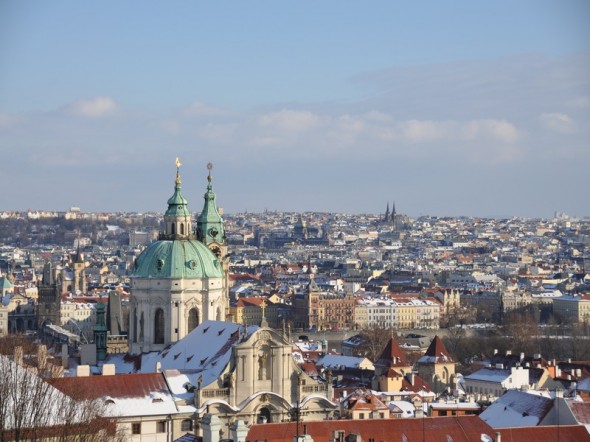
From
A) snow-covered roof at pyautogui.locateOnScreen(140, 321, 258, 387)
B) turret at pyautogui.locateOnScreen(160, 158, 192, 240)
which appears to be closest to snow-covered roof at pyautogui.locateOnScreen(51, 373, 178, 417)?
snow-covered roof at pyautogui.locateOnScreen(140, 321, 258, 387)

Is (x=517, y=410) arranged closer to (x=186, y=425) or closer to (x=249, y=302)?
(x=186, y=425)

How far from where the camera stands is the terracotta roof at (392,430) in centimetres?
4138

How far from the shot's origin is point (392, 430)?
4216 centimetres

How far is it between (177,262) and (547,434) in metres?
23.3

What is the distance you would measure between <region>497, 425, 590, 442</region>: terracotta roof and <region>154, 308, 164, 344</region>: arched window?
21.7m

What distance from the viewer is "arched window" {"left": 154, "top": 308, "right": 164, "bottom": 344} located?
201ft

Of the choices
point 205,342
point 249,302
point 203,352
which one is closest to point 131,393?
point 203,352

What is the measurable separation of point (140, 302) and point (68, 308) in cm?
Result: 7117

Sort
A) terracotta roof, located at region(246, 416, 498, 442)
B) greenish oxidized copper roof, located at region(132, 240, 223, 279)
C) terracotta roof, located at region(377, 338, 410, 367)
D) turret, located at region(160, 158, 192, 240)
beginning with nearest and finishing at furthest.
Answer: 1. terracotta roof, located at region(246, 416, 498, 442)
2. greenish oxidized copper roof, located at region(132, 240, 223, 279)
3. turret, located at region(160, 158, 192, 240)
4. terracotta roof, located at region(377, 338, 410, 367)

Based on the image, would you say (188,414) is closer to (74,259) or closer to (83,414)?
(83,414)

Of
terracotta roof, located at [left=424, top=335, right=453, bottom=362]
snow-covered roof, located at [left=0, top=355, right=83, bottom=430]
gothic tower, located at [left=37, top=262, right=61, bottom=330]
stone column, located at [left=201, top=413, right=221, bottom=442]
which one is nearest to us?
snow-covered roof, located at [left=0, top=355, right=83, bottom=430]

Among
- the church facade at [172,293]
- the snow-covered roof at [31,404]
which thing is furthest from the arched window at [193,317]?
the snow-covered roof at [31,404]

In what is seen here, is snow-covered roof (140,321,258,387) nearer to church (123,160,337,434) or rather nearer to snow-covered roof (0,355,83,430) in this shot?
church (123,160,337,434)

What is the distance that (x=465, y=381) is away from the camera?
71562 mm
